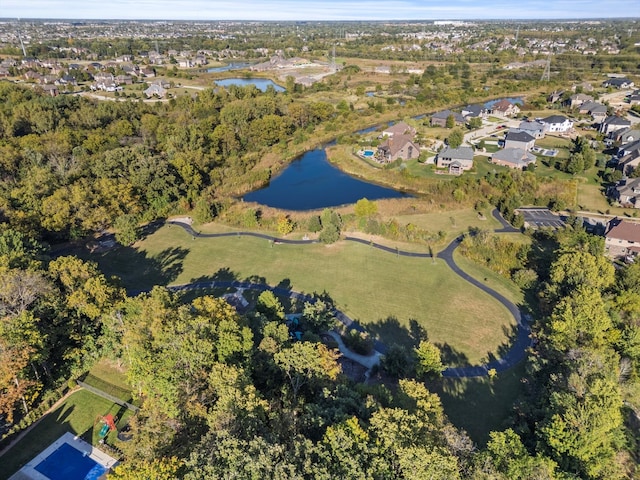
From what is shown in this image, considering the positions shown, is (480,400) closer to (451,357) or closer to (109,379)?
(451,357)

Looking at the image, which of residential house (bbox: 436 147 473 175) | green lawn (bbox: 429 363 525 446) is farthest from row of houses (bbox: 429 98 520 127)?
green lawn (bbox: 429 363 525 446)

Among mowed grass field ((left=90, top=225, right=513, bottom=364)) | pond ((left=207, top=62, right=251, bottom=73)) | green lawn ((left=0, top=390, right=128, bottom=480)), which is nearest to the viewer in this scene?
green lawn ((left=0, top=390, right=128, bottom=480))

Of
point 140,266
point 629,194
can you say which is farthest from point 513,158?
point 140,266

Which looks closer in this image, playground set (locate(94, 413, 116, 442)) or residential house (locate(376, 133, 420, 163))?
playground set (locate(94, 413, 116, 442))

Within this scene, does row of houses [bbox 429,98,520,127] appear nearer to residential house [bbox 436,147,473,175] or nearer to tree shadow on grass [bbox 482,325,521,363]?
residential house [bbox 436,147,473,175]

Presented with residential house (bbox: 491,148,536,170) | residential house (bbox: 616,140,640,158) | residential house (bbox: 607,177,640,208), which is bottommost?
residential house (bbox: 607,177,640,208)

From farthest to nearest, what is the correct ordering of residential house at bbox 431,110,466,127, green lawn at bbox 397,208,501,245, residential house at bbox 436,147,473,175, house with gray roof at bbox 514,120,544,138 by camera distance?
residential house at bbox 431,110,466,127, house with gray roof at bbox 514,120,544,138, residential house at bbox 436,147,473,175, green lawn at bbox 397,208,501,245

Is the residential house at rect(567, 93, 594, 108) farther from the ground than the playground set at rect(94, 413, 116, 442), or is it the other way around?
the residential house at rect(567, 93, 594, 108)
